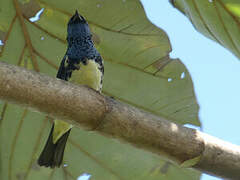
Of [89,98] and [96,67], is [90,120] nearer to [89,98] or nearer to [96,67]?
[89,98]

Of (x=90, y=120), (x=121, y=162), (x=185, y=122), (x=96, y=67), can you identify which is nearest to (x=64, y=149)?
(x=121, y=162)

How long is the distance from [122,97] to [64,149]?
52 centimetres

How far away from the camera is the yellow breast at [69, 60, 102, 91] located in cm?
278

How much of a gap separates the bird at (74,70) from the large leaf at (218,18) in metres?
0.92

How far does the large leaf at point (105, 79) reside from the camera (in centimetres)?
263

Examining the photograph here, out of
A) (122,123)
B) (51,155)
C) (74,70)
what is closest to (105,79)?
(74,70)

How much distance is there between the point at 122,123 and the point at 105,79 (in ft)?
4.40

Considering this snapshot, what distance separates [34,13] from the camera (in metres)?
2.66

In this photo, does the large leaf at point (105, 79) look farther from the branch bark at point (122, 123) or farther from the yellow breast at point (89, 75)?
the branch bark at point (122, 123)

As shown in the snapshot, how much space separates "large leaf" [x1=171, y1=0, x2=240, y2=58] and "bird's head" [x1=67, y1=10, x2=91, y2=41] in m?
0.88

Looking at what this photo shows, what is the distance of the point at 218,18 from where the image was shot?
2010 millimetres

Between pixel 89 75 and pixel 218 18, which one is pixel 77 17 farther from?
pixel 218 18

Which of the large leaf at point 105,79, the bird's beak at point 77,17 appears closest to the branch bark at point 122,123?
the large leaf at point 105,79

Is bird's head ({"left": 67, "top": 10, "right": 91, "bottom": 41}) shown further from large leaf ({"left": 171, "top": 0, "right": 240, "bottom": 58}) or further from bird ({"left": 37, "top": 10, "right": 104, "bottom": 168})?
large leaf ({"left": 171, "top": 0, "right": 240, "bottom": 58})
